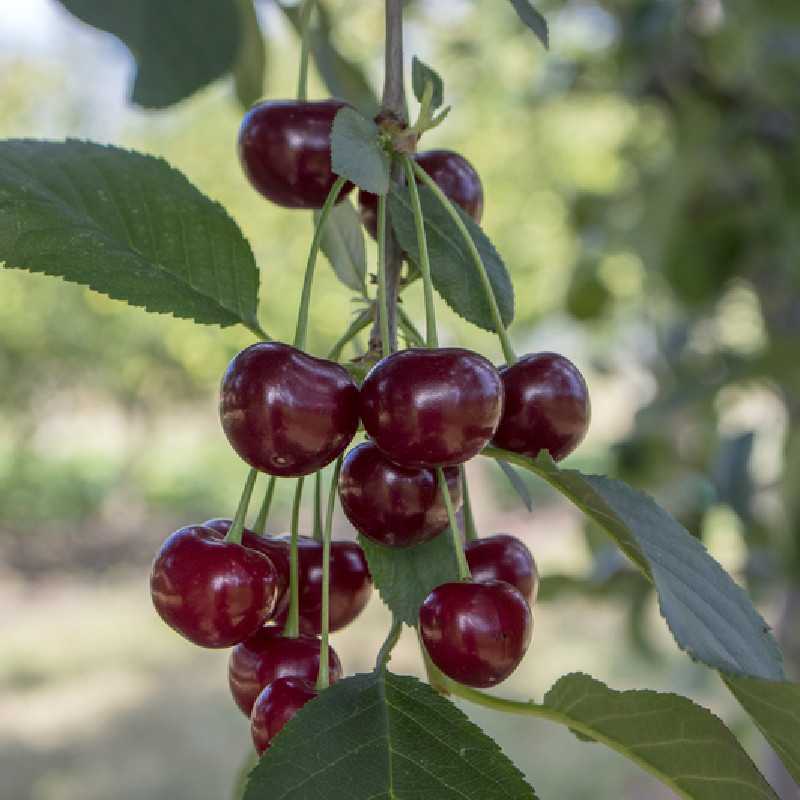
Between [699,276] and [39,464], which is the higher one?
[39,464]

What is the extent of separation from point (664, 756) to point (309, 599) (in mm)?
270

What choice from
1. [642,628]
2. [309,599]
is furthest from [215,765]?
[309,599]

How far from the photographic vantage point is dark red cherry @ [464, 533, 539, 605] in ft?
2.39

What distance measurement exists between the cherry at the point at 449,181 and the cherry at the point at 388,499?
20cm

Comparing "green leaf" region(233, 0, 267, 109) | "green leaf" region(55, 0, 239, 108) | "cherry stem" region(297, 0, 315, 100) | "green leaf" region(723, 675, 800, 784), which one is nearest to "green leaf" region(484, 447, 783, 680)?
"green leaf" region(723, 675, 800, 784)

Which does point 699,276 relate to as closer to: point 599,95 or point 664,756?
point 599,95

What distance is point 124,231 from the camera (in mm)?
696

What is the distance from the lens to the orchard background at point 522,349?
2.34 meters

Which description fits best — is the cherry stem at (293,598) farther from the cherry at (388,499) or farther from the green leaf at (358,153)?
the green leaf at (358,153)

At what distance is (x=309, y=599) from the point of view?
0.75m

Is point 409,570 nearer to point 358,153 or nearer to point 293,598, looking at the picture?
point 293,598

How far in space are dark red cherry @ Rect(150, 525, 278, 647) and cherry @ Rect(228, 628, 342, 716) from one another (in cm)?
2

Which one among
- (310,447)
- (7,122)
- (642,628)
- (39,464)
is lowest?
(310,447)

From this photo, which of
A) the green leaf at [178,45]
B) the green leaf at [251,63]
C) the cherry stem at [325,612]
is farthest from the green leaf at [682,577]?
the green leaf at [251,63]
